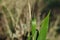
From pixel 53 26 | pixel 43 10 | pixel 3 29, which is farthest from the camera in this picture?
pixel 43 10

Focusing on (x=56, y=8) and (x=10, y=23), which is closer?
(x=10, y=23)

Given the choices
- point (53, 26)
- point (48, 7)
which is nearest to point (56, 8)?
point (48, 7)

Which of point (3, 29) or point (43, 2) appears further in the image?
point (43, 2)

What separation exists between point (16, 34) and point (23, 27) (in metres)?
0.07

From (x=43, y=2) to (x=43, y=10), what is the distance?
87 mm

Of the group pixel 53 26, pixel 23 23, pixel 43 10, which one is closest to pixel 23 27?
pixel 23 23

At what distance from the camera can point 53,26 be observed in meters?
1.95

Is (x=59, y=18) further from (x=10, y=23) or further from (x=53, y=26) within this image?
(x=10, y=23)

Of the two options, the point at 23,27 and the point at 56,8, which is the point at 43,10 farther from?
the point at 23,27

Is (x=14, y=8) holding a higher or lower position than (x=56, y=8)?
→ higher

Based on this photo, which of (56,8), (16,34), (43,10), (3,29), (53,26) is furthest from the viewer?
(56,8)

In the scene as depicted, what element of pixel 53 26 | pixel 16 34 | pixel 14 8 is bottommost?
pixel 53 26

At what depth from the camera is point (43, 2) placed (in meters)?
2.15

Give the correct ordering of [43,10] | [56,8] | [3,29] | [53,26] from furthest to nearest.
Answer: [56,8]
[43,10]
[53,26]
[3,29]
